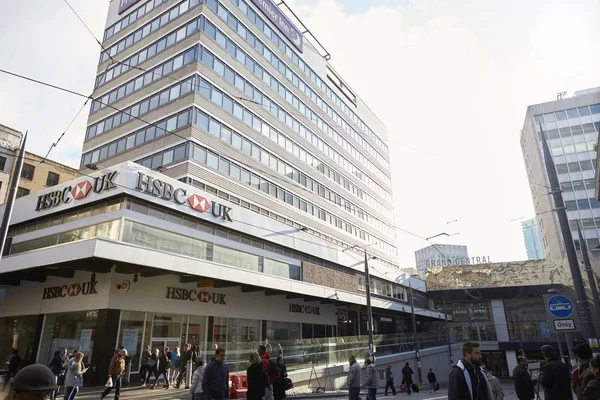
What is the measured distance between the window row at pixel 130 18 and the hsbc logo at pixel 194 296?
26022 mm

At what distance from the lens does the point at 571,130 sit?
66.1 metres

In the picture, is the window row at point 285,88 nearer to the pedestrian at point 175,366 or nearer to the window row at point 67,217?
the window row at point 67,217

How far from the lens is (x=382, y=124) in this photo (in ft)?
228

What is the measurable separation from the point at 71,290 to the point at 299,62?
33.5 m

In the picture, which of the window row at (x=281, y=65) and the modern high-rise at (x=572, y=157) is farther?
the modern high-rise at (x=572, y=157)

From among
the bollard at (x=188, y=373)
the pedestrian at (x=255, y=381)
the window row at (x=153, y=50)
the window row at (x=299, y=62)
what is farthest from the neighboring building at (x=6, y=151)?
the pedestrian at (x=255, y=381)

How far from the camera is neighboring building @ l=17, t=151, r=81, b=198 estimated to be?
4196cm

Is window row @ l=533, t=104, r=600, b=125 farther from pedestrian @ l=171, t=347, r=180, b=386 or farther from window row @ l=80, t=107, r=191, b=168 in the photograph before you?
pedestrian @ l=171, t=347, r=180, b=386

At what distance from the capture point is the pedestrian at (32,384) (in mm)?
2252

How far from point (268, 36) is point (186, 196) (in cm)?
2383

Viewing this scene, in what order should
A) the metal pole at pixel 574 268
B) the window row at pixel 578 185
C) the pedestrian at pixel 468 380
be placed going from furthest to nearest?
the window row at pixel 578 185 → the metal pole at pixel 574 268 → the pedestrian at pixel 468 380

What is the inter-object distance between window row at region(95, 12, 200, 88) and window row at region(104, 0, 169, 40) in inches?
170

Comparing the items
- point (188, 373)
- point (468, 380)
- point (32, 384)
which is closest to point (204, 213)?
point (188, 373)

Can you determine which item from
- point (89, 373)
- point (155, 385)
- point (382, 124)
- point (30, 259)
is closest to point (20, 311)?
point (30, 259)
